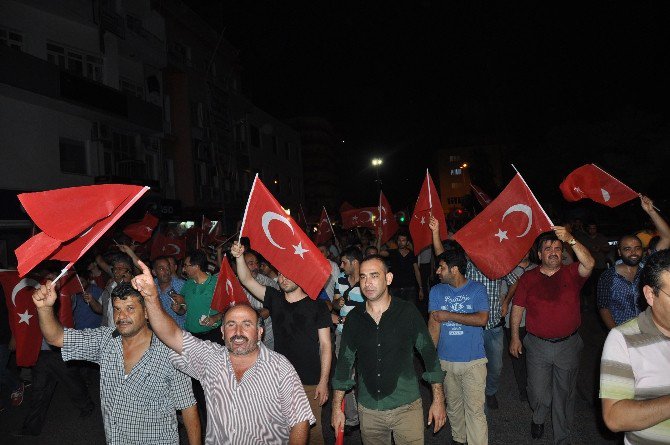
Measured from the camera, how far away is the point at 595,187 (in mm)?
6727

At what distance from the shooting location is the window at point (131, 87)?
22.8 m

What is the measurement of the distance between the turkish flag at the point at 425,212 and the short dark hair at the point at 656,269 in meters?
5.15

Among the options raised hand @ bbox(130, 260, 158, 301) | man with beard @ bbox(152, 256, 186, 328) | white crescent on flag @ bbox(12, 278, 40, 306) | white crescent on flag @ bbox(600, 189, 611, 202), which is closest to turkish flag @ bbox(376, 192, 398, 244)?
white crescent on flag @ bbox(600, 189, 611, 202)

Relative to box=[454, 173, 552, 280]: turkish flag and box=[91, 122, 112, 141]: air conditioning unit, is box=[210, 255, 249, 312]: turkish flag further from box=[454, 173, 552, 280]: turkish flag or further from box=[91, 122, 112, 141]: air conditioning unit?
box=[91, 122, 112, 141]: air conditioning unit

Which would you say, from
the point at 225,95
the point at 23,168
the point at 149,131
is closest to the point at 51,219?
the point at 23,168

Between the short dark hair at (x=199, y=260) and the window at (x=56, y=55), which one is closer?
the short dark hair at (x=199, y=260)

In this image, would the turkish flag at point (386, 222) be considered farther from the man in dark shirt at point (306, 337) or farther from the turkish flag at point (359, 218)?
the man in dark shirt at point (306, 337)

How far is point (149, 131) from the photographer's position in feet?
78.9

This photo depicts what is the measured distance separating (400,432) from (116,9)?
23803mm

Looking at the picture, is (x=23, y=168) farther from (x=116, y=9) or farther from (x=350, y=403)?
(x=350, y=403)

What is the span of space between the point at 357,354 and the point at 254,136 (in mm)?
37682

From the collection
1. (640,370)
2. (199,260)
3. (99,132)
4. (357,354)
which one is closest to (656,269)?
(640,370)

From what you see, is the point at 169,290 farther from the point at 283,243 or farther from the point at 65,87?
the point at 65,87

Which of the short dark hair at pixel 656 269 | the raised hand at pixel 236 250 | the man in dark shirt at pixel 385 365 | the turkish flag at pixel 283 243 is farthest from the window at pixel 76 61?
the short dark hair at pixel 656 269
